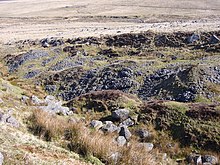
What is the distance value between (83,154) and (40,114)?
3.84m

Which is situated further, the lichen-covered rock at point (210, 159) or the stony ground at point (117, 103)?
the lichen-covered rock at point (210, 159)

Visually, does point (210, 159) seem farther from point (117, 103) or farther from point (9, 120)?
point (9, 120)

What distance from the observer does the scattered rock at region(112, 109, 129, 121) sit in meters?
18.0

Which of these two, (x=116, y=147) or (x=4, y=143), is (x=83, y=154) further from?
(x=4, y=143)

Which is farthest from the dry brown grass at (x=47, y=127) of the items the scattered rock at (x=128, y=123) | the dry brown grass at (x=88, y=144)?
the scattered rock at (x=128, y=123)

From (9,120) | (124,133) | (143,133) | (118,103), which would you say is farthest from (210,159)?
(9,120)

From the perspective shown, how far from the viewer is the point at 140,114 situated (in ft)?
59.8

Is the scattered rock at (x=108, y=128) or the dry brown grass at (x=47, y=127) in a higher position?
the dry brown grass at (x=47, y=127)

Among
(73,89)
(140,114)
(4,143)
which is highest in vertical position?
(4,143)

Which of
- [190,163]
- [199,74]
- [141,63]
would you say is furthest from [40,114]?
[141,63]

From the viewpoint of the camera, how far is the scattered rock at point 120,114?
17984 mm

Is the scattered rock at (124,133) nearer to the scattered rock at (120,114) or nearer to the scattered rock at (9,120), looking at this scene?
the scattered rock at (120,114)

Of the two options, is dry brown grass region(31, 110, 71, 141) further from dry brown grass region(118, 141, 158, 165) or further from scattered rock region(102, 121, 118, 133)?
scattered rock region(102, 121, 118, 133)

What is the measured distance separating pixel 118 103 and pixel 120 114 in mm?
2114
